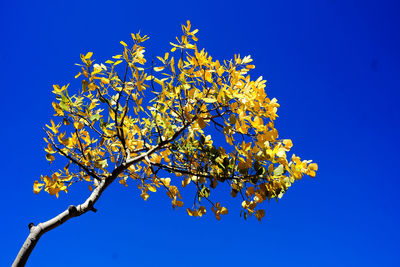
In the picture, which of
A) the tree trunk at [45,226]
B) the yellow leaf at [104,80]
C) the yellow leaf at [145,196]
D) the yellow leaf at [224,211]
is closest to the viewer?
the tree trunk at [45,226]

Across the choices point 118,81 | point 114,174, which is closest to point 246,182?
point 114,174

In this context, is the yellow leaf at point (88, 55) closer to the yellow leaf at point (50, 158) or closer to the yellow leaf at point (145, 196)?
the yellow leaf at point (50, 158)

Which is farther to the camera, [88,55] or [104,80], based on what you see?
[104,80]

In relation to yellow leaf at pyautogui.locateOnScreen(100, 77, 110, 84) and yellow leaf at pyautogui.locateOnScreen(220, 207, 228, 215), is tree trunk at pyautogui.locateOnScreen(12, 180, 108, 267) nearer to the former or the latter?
yellow leaf at pyautogui.locateOnScreen(100, 77, 110, 84)

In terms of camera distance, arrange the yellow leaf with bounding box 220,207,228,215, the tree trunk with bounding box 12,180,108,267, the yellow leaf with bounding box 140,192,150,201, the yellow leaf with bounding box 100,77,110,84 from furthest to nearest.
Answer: the yellow leaf with bounding box 140,192,150,201, the yellow leaf with bounding box 220,207,228,215, the yellow leaf with bounding box 100,77,110,84, the tree trunk with bounding box 12,180,108,267

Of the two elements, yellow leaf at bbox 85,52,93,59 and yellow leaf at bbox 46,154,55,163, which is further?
yellow leaf at bbox 46,154,55,163

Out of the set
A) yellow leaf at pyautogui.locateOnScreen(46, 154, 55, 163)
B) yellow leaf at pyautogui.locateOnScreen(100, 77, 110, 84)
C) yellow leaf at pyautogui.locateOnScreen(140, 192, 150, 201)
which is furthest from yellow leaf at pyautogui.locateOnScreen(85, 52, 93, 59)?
yellow leaf at pyautogui.locateOnScreen(140, 192, 150, 201)

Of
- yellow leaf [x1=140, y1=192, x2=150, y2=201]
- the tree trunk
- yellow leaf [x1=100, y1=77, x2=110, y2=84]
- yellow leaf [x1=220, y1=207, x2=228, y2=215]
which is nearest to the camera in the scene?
the tree trunk

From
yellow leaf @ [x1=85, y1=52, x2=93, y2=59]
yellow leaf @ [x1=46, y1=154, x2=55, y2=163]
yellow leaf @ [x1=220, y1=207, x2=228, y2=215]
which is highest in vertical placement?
yellow leaf @ [x1=85, y1=52, x2=93, y2=59]

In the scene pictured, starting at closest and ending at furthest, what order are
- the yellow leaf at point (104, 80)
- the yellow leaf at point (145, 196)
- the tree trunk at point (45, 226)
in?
the tree trunk at point (45, 226) → the yellow leaf at point (104, 80) → the yellow leaf at point (145, 196)

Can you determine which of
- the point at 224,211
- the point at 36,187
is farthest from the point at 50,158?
the point at 224,211

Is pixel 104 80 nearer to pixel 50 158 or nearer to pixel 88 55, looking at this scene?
pixel 88 55

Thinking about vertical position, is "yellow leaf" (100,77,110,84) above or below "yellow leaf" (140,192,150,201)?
above

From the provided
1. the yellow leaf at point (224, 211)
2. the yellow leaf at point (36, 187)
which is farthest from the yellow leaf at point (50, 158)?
the yellow leaf at point (224, 211)
